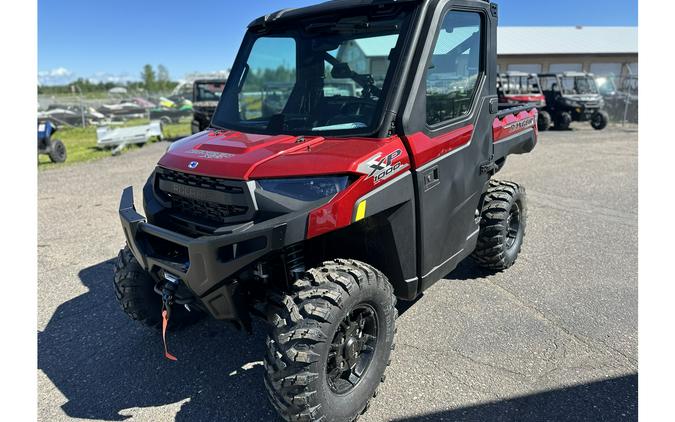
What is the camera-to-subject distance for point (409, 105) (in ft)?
8.98

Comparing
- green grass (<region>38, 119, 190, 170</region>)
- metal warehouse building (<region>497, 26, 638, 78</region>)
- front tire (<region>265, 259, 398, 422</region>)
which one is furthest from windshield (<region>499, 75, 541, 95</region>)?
metal warehouse building (<region>497, 26, 638, 78</region>)

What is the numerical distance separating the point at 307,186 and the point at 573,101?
60.8ft

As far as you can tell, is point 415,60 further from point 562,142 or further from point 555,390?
point 562,142

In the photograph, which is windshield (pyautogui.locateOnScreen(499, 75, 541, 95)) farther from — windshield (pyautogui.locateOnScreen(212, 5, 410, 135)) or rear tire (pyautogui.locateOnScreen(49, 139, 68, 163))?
windshield (pyautogui.locateOnScreen(212, 5, 410, 135))

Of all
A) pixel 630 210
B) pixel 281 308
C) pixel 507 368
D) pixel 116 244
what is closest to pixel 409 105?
pixel 281 308

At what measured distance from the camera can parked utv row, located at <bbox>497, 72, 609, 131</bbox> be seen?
17.8 metres

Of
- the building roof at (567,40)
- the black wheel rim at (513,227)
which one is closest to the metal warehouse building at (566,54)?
the building roof at (567,40)

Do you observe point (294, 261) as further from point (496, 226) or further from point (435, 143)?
point (496, 226)

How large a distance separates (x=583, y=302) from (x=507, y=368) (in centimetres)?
136

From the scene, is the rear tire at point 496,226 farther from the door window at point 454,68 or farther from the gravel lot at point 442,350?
the door window at point 454,68

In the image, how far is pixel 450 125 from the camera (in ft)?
10.3

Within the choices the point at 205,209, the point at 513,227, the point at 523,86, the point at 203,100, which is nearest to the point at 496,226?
the point at 513,227

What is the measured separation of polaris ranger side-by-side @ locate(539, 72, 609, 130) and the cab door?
54.6 ft

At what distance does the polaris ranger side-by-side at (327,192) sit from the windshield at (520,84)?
15.8 meters
